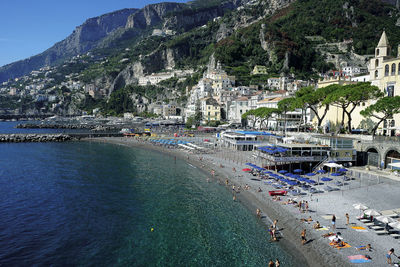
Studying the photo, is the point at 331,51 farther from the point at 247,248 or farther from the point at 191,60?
the point at 247,248

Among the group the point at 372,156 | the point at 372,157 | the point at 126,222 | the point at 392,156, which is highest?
the point at 392,156

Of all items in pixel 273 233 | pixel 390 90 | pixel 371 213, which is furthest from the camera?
pixel 390 90

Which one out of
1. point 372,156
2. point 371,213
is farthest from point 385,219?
point 372,156

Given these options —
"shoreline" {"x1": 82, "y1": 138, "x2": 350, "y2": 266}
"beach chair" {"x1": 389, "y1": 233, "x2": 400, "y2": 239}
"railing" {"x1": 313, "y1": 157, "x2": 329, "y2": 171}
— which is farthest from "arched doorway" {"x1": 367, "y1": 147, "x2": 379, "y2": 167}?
"beach chair" {"x1": 389, "y1": 233, "x2": 400, "y2": 239}

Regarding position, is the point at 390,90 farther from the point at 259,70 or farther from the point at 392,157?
the point at 259,70

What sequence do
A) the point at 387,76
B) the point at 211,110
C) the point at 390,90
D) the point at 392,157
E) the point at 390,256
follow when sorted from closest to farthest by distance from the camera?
the point at 390,256 → the point at 392,157 → the point at 390,90 → the point at 387,76 → the point at 211,110

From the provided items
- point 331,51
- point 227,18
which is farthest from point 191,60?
point 331,51

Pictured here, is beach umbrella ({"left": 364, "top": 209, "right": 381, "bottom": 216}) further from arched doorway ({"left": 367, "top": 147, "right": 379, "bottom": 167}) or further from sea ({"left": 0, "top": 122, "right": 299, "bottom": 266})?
arched doorway ({"left": 367, "top": 147, "right": 379, "bottom": 167})
